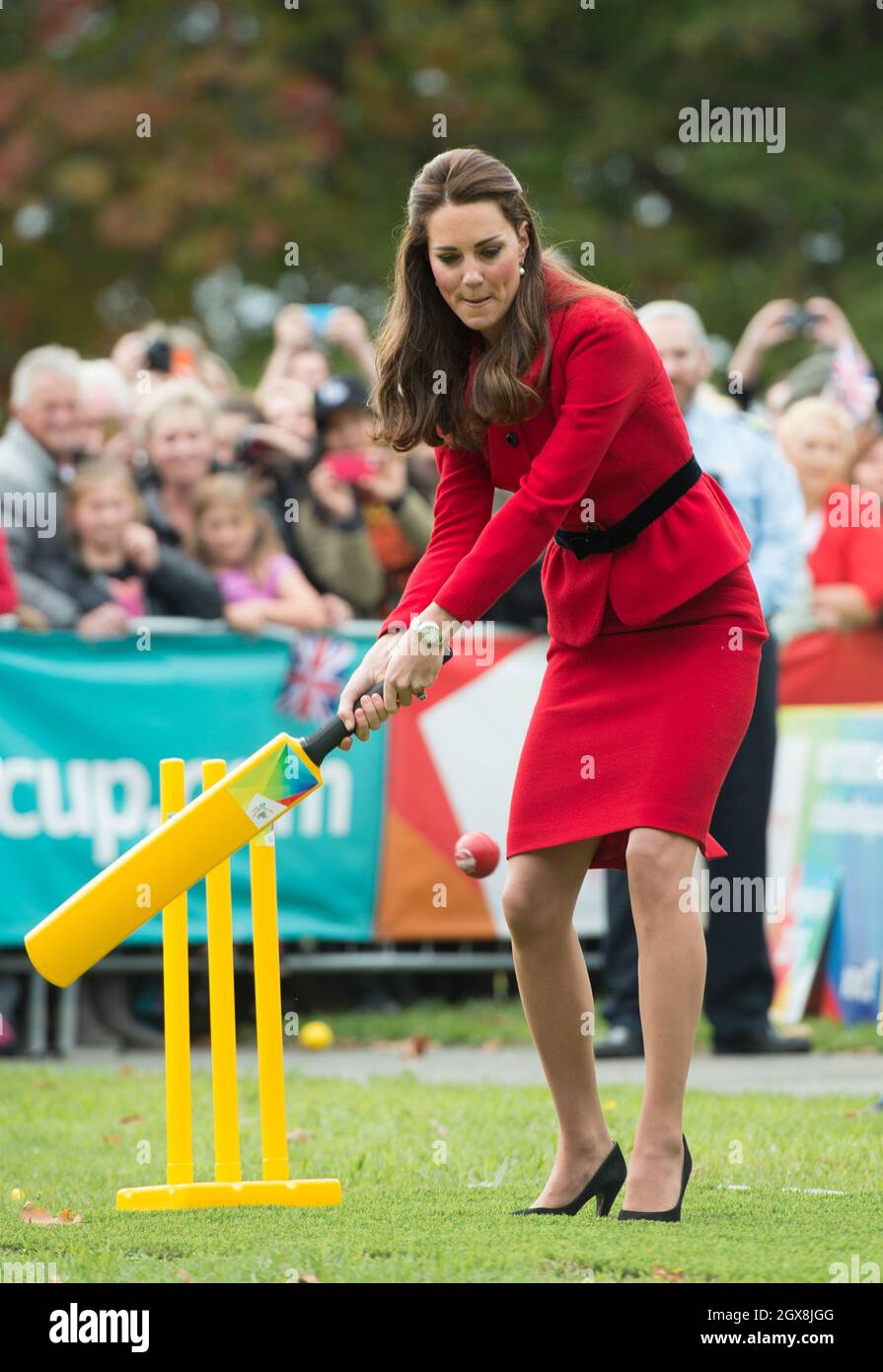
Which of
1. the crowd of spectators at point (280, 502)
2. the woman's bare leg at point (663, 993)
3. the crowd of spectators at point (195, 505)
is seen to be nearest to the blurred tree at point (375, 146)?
the crowd of spectators at point (280, 502)

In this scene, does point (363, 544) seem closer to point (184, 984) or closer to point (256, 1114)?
point (256, 1114)

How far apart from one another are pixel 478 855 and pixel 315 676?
415cm

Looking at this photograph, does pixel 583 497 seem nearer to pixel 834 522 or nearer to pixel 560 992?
pixel 560 992

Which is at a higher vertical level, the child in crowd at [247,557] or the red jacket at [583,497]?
the child in crowd at [247,557]

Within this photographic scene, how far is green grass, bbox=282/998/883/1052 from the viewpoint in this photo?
356 inches

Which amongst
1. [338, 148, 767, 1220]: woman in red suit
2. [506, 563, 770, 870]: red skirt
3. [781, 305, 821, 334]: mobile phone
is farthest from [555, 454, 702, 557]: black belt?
[781, 305, 821, 334]: mobile phone

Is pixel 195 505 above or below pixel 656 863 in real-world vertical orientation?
above

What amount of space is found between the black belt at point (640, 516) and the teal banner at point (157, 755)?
429 cm

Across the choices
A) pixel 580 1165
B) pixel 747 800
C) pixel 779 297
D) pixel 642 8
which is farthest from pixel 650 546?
pixel 642 8

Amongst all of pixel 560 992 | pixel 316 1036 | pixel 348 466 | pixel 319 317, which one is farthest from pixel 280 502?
pixel 560 992

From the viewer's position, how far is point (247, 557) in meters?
9.58

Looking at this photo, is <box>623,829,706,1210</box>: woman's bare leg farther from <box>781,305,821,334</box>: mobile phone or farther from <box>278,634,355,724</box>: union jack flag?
<box>781,305,821,334</box>: mobile phone

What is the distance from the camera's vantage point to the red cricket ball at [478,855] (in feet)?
17.0

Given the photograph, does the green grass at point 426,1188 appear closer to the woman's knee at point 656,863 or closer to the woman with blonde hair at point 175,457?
the woman's knee at point 656,863
